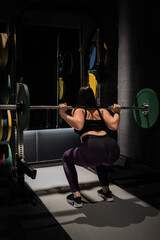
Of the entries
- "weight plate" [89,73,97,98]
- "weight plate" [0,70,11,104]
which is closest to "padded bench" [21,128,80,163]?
"weight plate" [89,73,97,98]

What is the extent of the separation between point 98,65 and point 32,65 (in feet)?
5.32

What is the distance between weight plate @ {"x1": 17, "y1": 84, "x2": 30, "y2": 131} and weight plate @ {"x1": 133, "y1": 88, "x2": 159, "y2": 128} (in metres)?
1.38

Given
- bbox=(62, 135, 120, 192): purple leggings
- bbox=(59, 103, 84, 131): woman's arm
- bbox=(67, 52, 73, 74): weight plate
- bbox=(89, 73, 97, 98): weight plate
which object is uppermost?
bbox=(67, 52, 73, 74): weight plate

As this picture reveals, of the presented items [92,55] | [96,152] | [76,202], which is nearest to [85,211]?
[76,202]

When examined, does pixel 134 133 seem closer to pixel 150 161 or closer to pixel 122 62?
pixel 150 161

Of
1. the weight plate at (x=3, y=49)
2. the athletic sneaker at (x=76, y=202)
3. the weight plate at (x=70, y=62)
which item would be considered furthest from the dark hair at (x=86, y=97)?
the weight plate at (x=70, y=62)

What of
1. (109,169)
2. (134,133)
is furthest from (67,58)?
(109,169)

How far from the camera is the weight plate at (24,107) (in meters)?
2.21

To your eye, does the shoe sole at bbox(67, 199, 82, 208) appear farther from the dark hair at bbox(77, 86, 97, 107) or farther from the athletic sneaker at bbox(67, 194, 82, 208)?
the dark hair at bbox(77, 86, 97, 107)

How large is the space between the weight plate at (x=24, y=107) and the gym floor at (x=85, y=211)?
79cm

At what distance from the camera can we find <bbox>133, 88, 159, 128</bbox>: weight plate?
113 inches

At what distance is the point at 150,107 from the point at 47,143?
6.16 feet

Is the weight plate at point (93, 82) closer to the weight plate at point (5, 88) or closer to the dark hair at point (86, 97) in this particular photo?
the dark hair at point (86, 97)

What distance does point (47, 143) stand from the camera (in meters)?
4.18
